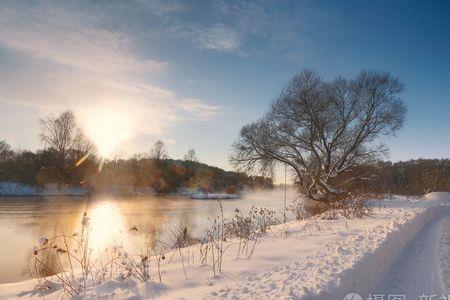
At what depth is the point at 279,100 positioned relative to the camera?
21.7m

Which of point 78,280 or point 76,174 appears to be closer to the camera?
point 78,280

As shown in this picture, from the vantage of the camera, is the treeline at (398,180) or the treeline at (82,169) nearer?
the treeline at (398,180)

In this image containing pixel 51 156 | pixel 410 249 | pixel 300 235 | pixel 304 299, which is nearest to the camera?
pixel 304 299

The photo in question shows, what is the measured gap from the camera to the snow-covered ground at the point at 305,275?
13.3 ft

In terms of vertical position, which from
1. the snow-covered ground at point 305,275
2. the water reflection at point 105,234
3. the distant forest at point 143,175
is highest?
the distant forest at point 143,175

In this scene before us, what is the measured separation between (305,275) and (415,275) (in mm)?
2113

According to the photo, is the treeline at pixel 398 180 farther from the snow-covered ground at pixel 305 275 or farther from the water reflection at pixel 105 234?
the snow-covered ground at pixel 305 275

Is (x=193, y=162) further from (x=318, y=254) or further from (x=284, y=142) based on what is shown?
(x=318, y=254)

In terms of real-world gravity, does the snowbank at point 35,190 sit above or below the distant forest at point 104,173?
below

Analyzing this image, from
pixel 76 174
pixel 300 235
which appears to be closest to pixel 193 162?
pixel 76 174

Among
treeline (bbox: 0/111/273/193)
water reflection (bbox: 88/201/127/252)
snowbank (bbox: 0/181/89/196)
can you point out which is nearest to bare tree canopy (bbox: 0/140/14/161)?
treeline (bbox: 0/111/273/193)

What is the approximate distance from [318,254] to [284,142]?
53.1 feet

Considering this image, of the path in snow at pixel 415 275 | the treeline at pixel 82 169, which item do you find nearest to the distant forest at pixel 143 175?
the treeline at pixel 82 169

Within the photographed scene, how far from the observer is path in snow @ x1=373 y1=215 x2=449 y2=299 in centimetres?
464
